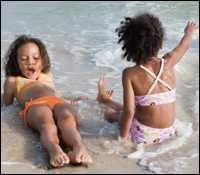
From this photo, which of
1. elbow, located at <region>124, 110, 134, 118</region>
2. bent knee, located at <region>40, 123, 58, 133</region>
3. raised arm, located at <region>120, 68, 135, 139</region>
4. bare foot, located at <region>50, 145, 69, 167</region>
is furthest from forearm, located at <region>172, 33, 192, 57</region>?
bare foot, located at <region>50, 145, 69, 167</region>

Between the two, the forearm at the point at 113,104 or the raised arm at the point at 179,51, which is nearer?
the raised arm at the point at 179,51

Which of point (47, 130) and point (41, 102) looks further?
point (41, 102)

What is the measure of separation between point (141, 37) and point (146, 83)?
0.35 m

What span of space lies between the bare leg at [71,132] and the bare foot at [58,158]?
0.19 ft

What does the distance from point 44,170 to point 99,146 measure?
58cm

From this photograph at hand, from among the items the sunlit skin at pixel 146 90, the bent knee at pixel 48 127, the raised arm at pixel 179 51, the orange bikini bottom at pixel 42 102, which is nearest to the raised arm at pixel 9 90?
the orange bikini bottom at pixel 42 102

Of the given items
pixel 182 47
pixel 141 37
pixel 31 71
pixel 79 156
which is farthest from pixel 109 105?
pixel 79 156

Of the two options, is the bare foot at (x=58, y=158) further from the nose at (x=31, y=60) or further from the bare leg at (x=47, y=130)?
the nose at (x=31, y=60)

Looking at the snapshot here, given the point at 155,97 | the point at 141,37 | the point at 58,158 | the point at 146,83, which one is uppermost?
the point at 141,37

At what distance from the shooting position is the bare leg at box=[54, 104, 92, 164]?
3332 millimetres

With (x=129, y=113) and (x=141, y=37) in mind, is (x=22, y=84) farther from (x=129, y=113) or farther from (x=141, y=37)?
(x=141, y=37)

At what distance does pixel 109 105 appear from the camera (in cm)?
447

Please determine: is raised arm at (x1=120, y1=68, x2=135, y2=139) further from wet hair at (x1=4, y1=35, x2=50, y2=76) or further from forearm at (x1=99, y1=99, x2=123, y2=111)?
wet hair at (x1=4, y1=35, x2=50, y2=76)

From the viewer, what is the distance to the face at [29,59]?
14.8ft
